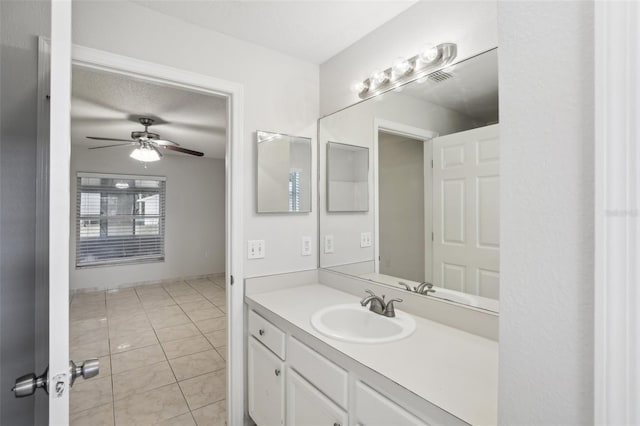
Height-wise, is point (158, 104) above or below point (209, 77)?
above

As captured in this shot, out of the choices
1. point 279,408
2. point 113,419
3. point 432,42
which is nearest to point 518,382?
point 279,408

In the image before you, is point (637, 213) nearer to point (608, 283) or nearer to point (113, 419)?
point (608, 283)

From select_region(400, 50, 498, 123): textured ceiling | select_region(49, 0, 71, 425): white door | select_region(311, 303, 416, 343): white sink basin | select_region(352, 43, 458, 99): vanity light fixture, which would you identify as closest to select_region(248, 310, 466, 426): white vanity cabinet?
select_region(311, 303, 416, 343): white sink basin

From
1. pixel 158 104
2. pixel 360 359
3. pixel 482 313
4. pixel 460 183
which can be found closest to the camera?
pixel 360 359

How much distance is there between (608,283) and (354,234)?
165cm

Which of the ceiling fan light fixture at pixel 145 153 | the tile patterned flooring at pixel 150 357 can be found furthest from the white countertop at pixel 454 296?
the ceiling fan light fixture at pixel 145 153

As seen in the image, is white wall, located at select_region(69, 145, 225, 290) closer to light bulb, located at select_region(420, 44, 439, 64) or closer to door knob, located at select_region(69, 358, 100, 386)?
door knob, located at select_region(69, 358, 100, 386)

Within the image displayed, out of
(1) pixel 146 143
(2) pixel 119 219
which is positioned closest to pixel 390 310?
(1) pixel 146 143

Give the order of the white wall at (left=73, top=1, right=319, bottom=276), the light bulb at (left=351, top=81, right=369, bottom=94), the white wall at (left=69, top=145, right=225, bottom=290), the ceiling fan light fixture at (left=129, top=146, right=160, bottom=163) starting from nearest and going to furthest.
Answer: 1. the white wall at (left=73, top=1, right=319, bottom=276)
2. the light bulb at (left=351, top=81, right=369, bottom=94)
3. the ceiling fan light fixture at (left=129, top=146, right=160, bottom=163)
4. the white wall at (left=69, top=145, right=225, bottom=290)

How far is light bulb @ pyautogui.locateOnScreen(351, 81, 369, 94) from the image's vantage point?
1825 mm

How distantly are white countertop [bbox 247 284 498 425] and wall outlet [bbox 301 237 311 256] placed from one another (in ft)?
1.99

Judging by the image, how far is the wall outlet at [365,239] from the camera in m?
1.94

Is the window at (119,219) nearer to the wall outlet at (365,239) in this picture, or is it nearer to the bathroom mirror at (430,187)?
the bathroom mirror at (430,187)

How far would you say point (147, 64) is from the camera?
5.18 feet
